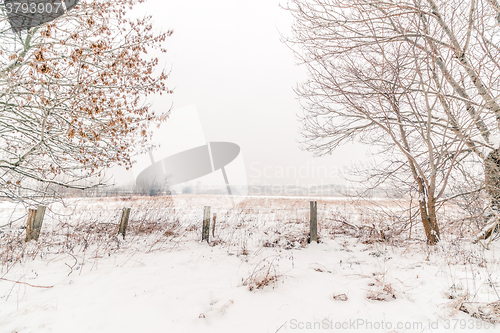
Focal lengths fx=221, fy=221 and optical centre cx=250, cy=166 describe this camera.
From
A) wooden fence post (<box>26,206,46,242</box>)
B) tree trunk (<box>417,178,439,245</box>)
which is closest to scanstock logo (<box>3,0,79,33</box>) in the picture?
wooden fence post (<box>26,206,46,242</box>)

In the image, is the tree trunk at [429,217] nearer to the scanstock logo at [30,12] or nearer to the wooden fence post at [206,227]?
the wooden fence post at [206,227]

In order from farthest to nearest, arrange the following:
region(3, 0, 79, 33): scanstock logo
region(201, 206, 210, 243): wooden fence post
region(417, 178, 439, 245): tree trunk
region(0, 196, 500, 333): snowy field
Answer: region(201, 206, 210, 243): wooden fence post < region(417, 178, 439, 245): tree trunk < region(3, 0, 79, 33): scanstock logo < region(0, 196, 500, 333): snowy field

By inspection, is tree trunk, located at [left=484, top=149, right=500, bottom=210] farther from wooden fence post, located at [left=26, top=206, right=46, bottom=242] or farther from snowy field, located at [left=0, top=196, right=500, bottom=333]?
wooden fence post, located at [left=26, top=206, right=46, bottom=242]

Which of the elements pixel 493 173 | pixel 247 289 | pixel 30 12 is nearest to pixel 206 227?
pixel 247 289

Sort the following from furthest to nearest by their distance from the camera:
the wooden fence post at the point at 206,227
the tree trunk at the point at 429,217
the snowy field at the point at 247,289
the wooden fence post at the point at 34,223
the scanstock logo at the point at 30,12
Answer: the wooden fence post at the point at 206,227
the wooden fence post at the point at 34,223
the tree trunk at the point at 429,217
the scanstock logo at the point at 30,12
the snowy field at the point at 247,289

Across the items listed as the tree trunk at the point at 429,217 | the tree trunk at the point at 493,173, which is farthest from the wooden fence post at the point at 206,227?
the tree trunk at the point at 493,173

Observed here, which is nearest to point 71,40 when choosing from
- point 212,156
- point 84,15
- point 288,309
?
point 84,15

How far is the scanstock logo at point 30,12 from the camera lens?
10.6 ft

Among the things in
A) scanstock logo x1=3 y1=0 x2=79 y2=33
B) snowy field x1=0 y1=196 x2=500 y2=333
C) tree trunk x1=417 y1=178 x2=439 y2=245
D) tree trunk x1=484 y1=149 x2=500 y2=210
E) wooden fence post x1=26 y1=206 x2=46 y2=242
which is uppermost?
scanstock logo x1=3 y1=0 x2=79 y2=33

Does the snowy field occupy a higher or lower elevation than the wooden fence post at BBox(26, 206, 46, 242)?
lower

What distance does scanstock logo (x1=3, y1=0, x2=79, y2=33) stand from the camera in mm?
3234

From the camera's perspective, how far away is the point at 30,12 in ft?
10.9

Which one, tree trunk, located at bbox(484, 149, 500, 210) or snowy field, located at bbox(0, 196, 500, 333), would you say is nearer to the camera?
snowy field, located at bbox(0, 196, 500, 333)

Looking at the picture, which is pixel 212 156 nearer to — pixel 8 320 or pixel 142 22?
pixel 142 22
